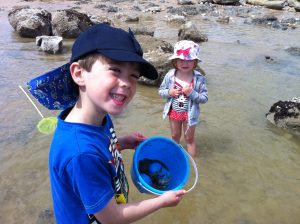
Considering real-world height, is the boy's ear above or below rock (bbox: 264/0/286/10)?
above

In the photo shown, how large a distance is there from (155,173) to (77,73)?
3.20ft

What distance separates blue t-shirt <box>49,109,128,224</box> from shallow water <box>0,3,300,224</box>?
1638 millimetres

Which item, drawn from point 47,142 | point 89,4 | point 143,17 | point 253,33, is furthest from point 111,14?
point 47,142

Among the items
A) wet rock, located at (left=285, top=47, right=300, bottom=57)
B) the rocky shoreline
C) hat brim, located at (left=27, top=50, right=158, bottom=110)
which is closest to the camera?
hat brim, located at (left=27, top=50, right=158, bottom=110)

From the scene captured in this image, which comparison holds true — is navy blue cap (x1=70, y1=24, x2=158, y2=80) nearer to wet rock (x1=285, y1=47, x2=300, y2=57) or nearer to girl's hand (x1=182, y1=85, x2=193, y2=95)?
girl's hand (x1=182, y1=85, x2=193, y2=95)

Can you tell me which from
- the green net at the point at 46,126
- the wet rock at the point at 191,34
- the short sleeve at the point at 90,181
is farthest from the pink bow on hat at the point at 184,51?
the wet rock at the point at 191,34

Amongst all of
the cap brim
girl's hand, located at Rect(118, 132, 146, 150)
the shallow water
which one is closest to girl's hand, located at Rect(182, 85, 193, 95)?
the shallow water

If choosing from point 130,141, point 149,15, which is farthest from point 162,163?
point 149,15

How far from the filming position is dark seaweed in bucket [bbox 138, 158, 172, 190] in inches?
92.6

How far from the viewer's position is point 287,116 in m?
5.26

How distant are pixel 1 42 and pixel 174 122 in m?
7.83

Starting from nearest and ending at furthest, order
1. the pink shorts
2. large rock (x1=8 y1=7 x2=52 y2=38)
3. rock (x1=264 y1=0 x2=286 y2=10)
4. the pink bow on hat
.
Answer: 1. the pink bow on hat
2. the pink shorts
3. large rock (x1=8 y1=7 x2=52 y2=38)
4. rock (x1=264 y1=0 x2=286 y2=10)

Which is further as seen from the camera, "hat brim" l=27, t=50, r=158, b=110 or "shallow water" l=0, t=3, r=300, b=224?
"shallow water" l=0, t=3, r=300, b=224

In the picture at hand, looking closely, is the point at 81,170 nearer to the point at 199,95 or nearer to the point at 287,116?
the point at 199,95
